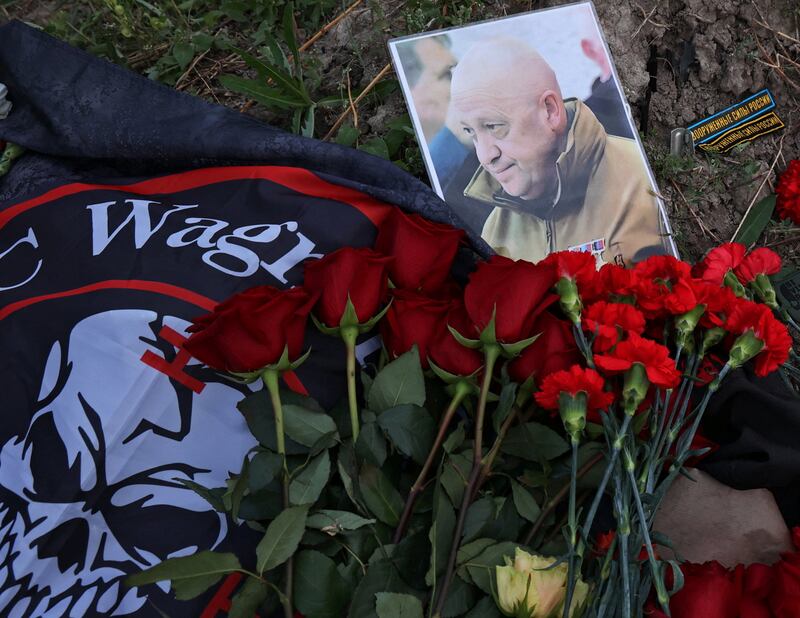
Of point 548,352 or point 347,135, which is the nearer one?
point 548,352

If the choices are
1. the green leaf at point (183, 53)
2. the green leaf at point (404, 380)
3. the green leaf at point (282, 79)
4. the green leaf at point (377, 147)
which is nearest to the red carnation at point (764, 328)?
the green leaf at point (404, 380)

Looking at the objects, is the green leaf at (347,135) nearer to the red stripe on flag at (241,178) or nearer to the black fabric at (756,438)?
the red stripe on flag at (241,178)

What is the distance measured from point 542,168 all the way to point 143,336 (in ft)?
1.84

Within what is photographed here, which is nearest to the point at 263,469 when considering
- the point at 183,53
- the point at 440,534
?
the point at 440,534

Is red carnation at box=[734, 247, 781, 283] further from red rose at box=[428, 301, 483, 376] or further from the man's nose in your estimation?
the man's nose

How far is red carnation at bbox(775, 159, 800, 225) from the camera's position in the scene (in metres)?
1.07

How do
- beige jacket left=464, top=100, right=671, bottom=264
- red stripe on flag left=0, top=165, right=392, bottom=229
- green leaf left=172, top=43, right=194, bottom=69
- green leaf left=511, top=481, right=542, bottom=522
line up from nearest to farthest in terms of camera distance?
green leaf left=511, top=481, right=542, bottom=522 → red stripe on flag left=0, top=165, right=392, bottom=229 → beige jacket left=464, top=100, right=671, bottom=264 → green leaf left=172, top=43, right=194, bottom=69

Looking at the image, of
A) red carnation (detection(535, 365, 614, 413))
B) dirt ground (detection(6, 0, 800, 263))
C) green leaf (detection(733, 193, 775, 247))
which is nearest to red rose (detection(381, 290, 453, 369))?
red carnation (detection(535, 365, 614, 413))

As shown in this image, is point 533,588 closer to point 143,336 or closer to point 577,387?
point 577,387

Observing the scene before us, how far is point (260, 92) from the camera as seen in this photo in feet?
3.44

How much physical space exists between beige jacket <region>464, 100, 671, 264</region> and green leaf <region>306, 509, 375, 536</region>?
1.54ft

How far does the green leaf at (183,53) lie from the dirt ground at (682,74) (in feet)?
0.08

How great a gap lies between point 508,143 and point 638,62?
0.34 metres

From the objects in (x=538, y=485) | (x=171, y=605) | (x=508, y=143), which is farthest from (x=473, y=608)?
(x=508, y=143)
